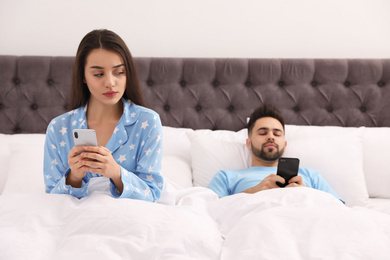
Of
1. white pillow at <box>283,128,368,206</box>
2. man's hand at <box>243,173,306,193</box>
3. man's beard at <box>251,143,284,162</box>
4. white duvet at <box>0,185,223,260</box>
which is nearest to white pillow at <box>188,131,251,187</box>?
man's beard at <box>251,143,284,162</box>

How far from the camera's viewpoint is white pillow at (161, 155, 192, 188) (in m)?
1.96

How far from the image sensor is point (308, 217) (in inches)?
49.9

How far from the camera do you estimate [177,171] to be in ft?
6.60

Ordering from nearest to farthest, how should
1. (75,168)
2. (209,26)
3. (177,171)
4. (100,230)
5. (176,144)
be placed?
1. (100,230)
2. (75,168)
3. (177,171)
4. (176,144)
5. (209,26)

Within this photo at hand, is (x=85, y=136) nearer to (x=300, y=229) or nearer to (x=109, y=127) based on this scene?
(x=109, y=127)

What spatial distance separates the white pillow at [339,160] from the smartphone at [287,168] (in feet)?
1.41

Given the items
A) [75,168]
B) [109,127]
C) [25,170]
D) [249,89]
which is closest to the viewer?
[75,168]

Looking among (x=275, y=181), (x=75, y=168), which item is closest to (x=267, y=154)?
(x=275, y=181)

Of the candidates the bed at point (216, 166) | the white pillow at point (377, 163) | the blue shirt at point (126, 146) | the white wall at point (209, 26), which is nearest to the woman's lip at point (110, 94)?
the blue shirt at point (126, 146)

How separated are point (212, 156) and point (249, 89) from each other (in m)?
0.54

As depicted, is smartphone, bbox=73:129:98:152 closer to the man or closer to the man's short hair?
the man

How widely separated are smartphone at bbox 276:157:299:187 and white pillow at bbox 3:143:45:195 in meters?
1.03

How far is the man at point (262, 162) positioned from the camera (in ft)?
6.31

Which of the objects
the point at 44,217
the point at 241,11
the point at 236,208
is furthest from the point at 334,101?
the point at 44,217
